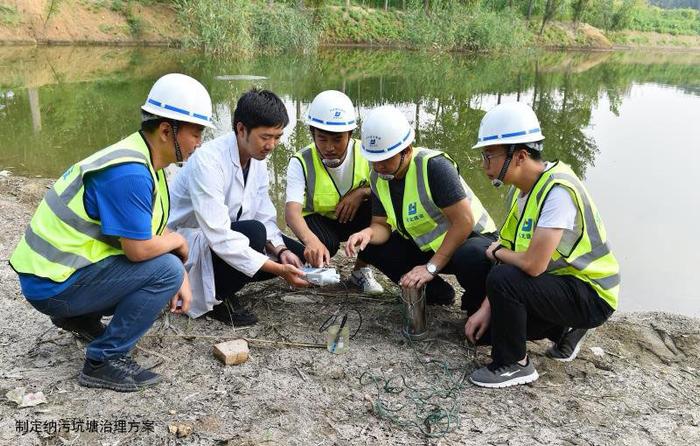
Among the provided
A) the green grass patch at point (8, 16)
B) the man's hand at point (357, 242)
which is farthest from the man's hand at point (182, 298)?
the green grass patch at point (8, 16)

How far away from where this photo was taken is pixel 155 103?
230 cm

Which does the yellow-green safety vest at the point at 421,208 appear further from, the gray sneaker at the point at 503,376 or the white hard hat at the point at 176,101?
the white hard hat at the point at 176,101

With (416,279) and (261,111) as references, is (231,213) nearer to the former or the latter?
(261,111)

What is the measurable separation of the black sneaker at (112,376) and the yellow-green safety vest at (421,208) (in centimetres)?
165

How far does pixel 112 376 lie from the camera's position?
7.87 feet

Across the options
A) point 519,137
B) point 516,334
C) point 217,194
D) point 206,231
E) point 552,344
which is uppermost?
point 519,137

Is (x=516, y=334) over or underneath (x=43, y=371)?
over

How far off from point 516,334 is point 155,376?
5.68ft

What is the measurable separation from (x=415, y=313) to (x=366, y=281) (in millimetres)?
789

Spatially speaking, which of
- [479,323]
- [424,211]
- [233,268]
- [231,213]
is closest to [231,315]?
[233,268]

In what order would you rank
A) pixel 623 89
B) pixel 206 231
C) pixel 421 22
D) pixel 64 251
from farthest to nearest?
pixel 421 22, pixel 623 89, pixel 206 231, pixel 64 251

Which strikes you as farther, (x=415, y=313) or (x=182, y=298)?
(x=415, y=313)

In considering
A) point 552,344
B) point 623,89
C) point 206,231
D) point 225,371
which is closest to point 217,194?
point 206,231

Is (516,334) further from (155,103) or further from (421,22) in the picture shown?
(421,22)
